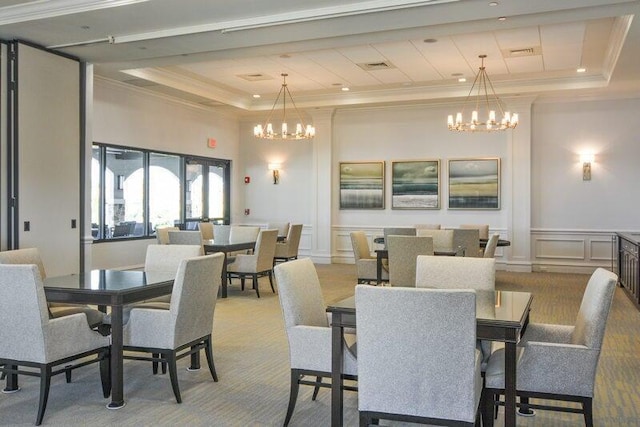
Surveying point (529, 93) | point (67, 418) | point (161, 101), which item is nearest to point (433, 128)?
point (529, 93)

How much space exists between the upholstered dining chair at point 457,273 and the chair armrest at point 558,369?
31.8 inches

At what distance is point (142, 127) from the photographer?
32.4ft

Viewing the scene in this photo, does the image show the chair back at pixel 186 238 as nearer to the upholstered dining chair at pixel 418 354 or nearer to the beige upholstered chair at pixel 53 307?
the beige upholstered chair at pixel 53 307

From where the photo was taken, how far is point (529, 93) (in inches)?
395

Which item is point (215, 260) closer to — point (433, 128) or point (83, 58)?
point (83, 58)

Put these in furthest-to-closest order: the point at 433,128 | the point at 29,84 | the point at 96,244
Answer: the point at 433,128 → the point at 96,244 → the point at 29,84

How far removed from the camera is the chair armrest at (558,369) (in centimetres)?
293

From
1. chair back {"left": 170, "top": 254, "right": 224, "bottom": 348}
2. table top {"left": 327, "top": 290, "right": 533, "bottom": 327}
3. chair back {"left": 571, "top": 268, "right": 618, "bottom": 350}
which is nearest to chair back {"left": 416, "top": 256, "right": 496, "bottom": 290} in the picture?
table top {"left": 327, "top": 290, "right": 533, "bottom": 327}

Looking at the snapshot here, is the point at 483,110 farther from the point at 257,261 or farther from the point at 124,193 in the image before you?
the point at 124,193

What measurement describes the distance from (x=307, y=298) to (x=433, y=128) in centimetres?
836

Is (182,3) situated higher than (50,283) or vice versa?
(182,3)

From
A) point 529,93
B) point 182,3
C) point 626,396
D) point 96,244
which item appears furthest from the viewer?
point 529,93

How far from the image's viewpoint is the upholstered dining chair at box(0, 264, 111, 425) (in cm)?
340

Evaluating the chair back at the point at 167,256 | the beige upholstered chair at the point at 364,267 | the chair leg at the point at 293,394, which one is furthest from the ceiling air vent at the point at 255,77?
the chair leg at the point at 293,394
